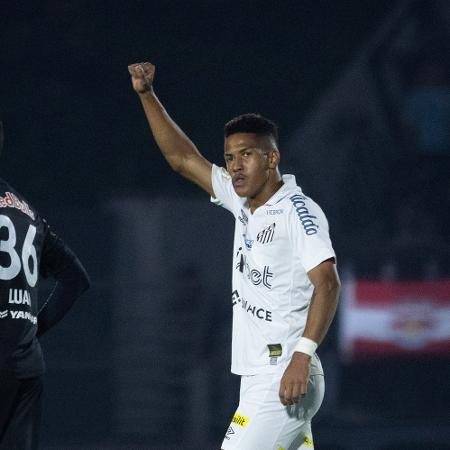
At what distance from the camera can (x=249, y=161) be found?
389 cm

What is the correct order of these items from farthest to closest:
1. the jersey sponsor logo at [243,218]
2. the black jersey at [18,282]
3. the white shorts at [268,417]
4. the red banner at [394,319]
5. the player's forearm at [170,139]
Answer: the red banner at [394,319], the player's forearm at [170,139], the jersey sponsor logo at [243,218], the white shorts at [268,417], the black jersey at [18,282]

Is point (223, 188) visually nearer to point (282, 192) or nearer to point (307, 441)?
point (282, 192)

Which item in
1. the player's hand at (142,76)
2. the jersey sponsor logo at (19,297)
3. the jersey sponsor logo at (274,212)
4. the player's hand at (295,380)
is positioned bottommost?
the player's hand at (295,380)

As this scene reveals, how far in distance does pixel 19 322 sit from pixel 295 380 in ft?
3.00

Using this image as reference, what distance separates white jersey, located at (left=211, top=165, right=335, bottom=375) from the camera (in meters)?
3.76

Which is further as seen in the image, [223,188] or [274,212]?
[223,188]

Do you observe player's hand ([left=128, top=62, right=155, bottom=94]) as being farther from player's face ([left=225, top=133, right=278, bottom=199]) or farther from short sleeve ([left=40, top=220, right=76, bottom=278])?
short sleeve ([left=40, top=220, right=76, bottom=278])

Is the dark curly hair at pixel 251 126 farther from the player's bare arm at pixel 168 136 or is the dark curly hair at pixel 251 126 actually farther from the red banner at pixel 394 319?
the red banner at pixel 394 319

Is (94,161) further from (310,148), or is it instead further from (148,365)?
(148,365)

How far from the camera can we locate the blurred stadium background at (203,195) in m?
9.34

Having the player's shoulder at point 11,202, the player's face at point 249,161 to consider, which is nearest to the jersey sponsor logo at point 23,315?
the player's shoulder at point 11,202

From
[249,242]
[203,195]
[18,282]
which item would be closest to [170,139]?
[249,242]

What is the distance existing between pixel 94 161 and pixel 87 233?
2632 millimetres

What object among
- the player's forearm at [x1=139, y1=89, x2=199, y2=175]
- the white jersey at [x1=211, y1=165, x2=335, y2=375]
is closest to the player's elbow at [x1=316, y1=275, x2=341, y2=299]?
the white jersey at [x1=211, y1=165, x2=335, y2=375]
